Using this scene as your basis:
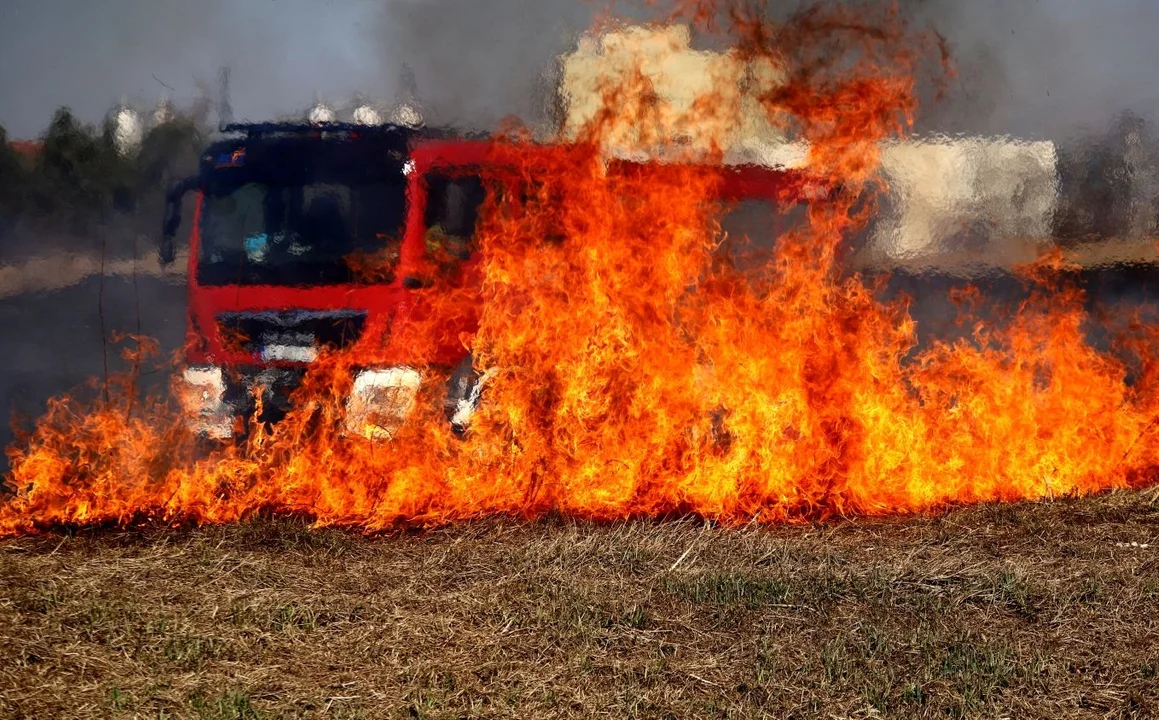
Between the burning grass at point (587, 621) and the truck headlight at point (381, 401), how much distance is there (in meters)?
1.00

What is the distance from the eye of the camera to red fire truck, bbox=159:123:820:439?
8.55 metres

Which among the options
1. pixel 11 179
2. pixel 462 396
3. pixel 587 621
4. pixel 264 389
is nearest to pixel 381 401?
pixel 462 396

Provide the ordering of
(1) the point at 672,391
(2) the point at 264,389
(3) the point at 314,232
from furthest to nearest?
(3) the point at 314,232
(2) the point at 264,389
(1) the point at 672,391

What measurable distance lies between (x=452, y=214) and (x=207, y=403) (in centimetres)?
256

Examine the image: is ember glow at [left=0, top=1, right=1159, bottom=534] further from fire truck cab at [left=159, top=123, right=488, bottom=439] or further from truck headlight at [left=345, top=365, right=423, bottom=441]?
fire truck cab at [left=159, top=123, right=488, bottom=439]

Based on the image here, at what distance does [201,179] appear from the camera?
8.91 meters

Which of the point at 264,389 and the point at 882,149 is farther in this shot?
the point at 882,149

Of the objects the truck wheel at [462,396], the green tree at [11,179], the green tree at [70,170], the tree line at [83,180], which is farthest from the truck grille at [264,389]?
the green tree at [11,179]

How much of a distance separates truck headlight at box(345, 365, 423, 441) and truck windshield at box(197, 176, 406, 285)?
36.2 inches

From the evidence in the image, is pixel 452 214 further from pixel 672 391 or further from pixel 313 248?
pixel 672 391

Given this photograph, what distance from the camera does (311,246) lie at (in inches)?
340

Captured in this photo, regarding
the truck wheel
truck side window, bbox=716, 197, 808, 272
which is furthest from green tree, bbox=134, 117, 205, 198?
truck side window, bbox=716, 197, 808, 272

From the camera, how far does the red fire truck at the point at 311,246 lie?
8.55 metres

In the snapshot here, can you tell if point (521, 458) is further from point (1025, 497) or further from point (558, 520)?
point (1025, 497)
